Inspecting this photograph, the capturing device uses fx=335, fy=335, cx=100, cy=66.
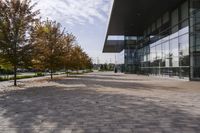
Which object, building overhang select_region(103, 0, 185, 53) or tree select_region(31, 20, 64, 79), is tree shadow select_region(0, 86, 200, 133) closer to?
building overhang select_region(103, 0, 185, 53)

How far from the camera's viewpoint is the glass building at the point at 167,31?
97.1 ft

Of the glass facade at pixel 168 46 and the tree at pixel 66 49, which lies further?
the tree at pixel 66 49

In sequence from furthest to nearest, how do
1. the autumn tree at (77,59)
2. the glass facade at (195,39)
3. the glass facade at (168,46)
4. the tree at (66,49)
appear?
the autumn tree at (77,59), the tree at (66,49), the glass facade at (168,46), the glass facade at (195,39)

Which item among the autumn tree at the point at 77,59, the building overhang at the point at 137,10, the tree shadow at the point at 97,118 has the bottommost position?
the tree shadow at the point at 97,118

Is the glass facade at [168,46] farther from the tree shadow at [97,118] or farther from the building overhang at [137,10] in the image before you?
the tree shadow at [97,118]

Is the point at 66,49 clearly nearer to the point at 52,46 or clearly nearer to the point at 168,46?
the point at 52,46

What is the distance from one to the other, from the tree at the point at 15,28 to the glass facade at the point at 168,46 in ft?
47.1

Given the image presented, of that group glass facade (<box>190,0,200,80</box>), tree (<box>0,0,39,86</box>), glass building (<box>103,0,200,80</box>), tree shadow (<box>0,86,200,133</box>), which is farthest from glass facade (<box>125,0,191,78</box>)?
tree shadow (<box>0,86,200,133</box>)

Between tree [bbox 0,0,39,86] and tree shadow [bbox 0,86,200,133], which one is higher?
tree [bbox 0,0,39,86]

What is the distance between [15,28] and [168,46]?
19.6 metres

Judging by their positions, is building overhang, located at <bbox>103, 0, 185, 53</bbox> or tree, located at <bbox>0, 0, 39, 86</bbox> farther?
building overhang, located at <bbox>103, 0, 185, 53</bbox>

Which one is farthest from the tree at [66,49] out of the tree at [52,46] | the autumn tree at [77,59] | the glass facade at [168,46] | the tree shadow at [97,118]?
the tree shadow at [97,118]

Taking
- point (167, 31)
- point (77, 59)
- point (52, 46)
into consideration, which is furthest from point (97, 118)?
point (77, 59)

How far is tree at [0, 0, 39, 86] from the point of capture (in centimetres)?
2314
